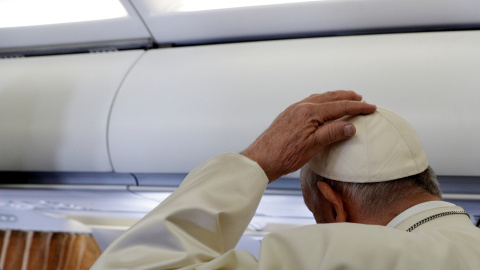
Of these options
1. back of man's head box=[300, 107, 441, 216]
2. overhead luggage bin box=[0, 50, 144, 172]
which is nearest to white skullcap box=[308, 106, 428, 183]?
back of man's head box=[300, 107, 441, 216]

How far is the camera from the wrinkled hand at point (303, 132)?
3.72 feet

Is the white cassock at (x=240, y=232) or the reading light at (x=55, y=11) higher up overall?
the reading light at (x=55, y=11)

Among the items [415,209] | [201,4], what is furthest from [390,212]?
[201,4]

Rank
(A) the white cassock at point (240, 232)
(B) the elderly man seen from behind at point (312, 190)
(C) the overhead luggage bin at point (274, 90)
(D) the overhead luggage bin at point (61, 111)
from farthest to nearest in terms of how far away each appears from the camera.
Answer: (D) the overhead luggage bin at point (61, 111) → (C) the overhead luggage bin at point (274, 90) → (B) the elderly man seen from behind at point (312, 190) → (A) the white cassock at point (240, 232)

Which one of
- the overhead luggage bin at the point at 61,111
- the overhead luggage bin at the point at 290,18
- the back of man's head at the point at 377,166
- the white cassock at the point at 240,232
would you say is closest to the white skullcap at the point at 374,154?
the back of man's head at the point at 377,166

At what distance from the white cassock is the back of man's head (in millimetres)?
74

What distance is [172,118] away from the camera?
5.01ft

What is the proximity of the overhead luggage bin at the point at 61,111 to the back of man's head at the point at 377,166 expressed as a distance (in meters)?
0.78

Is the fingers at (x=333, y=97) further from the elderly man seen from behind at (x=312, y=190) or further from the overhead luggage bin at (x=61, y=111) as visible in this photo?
the overhead luggage bin at (x=61, y=111)

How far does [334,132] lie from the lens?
1.12 metres

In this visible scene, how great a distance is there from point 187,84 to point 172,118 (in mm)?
110

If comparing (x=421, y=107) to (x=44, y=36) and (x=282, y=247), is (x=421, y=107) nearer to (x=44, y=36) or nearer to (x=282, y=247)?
(x=282, y=247)

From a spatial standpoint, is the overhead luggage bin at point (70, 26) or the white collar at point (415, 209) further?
the overhead luggage bin at point (70, 26)

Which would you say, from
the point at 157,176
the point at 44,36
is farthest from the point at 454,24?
the point at 44,36
